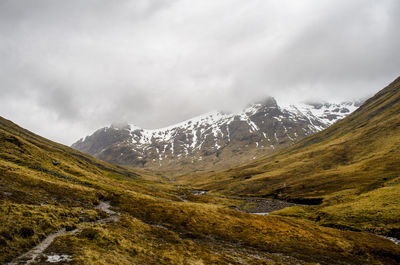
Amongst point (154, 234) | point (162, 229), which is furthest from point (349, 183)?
point (154, 234)

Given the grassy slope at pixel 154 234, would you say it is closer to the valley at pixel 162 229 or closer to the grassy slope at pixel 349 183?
the valley at pixel 162 229

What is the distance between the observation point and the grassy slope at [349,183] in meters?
58.1

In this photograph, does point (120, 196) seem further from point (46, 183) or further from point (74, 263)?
point (74, 263)

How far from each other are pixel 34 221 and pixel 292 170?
526 feet

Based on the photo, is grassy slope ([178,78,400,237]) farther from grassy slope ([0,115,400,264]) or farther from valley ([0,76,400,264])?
grassy slope ([0,115,400,264])

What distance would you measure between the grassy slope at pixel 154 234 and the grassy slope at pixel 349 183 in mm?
14262

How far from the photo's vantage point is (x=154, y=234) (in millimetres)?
35000

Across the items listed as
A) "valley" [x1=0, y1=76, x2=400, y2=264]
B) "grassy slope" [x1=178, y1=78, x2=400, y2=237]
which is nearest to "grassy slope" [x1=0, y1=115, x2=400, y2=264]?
"valley" [x1=0, y1=76, x2=400, y2=264]

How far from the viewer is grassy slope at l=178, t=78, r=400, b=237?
2288 inches

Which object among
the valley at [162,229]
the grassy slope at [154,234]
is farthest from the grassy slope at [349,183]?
the grassy slope at [154,234]

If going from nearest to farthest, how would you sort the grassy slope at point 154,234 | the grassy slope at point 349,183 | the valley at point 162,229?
the valley at point 162,229, the grassy slope at point 154,234, the grassy slope at point 349,183

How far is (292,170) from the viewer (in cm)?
15488

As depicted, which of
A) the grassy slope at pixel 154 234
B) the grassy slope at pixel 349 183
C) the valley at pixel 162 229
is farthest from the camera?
the grassy slope at pixel 349 183

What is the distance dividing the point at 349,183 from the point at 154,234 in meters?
104
